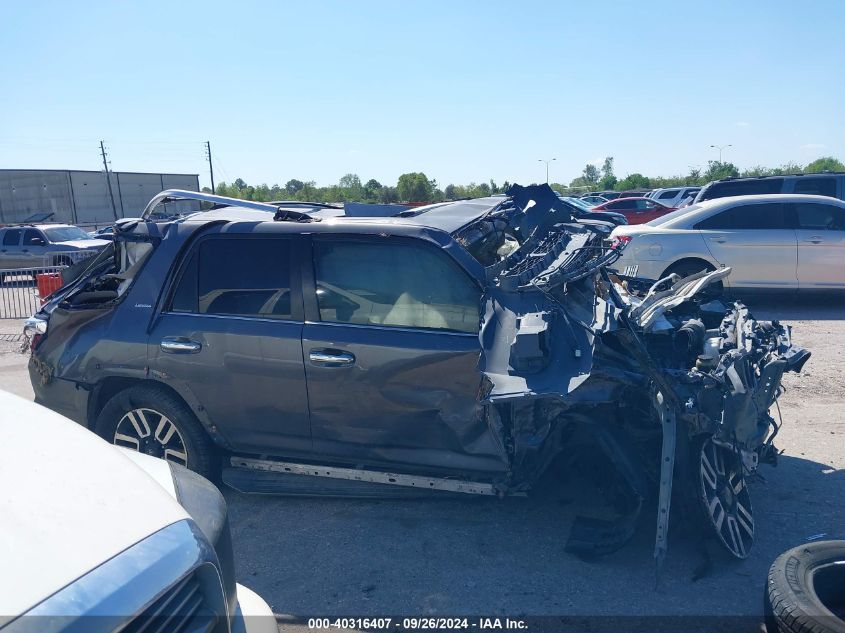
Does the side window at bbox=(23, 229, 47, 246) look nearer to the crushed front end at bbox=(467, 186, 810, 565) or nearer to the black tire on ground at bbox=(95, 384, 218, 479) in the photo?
the black tire on ground at bbox=(95, 384, 218, 479)

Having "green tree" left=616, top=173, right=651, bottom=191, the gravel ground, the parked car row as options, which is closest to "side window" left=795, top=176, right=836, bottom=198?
the gravel ground

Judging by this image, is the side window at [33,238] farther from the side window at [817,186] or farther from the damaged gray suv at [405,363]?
the side window at [817,186]

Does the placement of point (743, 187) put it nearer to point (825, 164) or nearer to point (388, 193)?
point (388, 193)

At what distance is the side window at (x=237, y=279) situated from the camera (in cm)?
443

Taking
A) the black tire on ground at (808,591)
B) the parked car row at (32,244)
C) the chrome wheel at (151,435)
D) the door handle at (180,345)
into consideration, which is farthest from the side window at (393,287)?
the parked car row at (32,244)

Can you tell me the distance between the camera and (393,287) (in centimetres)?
426

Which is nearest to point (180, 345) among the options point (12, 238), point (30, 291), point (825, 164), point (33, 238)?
point (30, 291)

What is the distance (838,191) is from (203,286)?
14.9m

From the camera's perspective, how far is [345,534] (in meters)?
4.28

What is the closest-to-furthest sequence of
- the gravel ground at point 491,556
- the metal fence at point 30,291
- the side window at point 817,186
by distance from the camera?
the gravel ground at point 491,556 < the metal fence at point 30,291 < the side window at point 817,186

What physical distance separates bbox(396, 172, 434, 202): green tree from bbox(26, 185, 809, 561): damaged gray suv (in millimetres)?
48665

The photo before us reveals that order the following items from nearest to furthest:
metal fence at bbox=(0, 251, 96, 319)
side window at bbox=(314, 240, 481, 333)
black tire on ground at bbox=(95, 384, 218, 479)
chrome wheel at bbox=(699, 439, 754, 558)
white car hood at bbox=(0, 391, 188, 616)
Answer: white car hood at bbox=(0, 391, 188, 616) < chrome wheel at bbox=(699, 439, 754, 558) < side window at bbox=(314, 240, 481, 333) < black tire on ground at bbox=(95, 384, 218, 479) < metal fence at bbox=(0, 251, 96, 319)

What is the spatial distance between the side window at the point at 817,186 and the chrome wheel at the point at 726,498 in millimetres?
13445

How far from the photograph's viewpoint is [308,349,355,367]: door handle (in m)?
4.16
